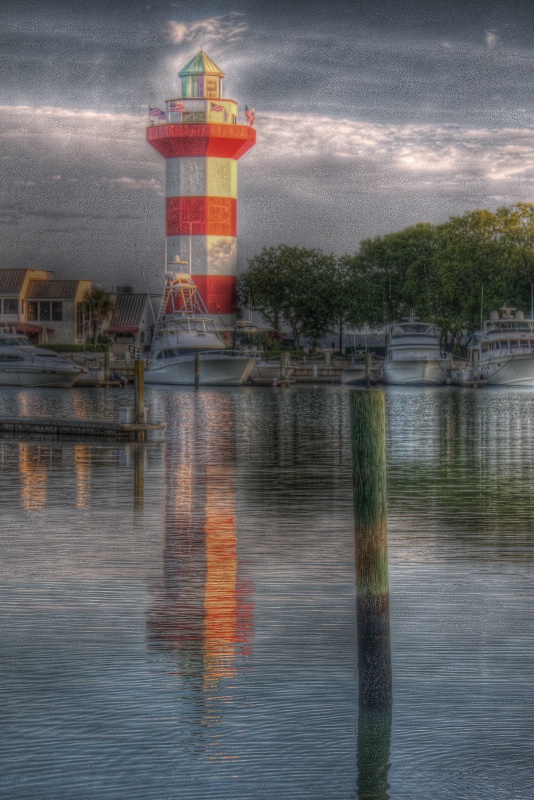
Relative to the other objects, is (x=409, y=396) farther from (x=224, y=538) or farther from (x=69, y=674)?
(x=69, y=674)

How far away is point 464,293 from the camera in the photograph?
91625 millimetres

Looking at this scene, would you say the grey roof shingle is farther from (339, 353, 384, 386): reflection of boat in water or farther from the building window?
(339, 353, 384, 386): reflection of boat in water

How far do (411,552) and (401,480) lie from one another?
7.82 meters

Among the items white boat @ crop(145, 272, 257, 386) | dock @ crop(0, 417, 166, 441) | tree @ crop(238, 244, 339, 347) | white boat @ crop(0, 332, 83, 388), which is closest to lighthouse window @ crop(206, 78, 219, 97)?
tree @ crop(238, 244, 339, 347)

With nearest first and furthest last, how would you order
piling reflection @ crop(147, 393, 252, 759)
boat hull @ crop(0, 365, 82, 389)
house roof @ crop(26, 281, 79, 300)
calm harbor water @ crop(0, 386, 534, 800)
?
calm harbor water @ crop(0, 386, 534, 800) → piling reflection @ crop(147, 393, 252, 759) → boat hull @ crop(0, 365, 82, 389) → house roof @ crop(26, 281, 79, 300)

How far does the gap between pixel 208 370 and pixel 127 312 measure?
33.5 metres

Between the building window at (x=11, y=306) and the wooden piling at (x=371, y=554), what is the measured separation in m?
97.1

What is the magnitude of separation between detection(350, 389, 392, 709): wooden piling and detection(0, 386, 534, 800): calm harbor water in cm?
26

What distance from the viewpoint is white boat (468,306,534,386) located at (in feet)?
A: 234

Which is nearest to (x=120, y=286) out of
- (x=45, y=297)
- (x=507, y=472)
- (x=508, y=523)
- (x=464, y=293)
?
(x=45, y=297)

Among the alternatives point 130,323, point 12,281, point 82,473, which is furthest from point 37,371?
point 82,473

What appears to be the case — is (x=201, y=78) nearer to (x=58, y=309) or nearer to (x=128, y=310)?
(x=128, y=310)

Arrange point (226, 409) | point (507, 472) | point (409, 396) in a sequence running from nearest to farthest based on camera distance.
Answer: point (507, 472)
point (226, 409)
point (409, 396)

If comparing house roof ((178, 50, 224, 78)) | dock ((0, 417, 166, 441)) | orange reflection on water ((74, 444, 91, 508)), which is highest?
house roof ((178, 50, 224, 78))
